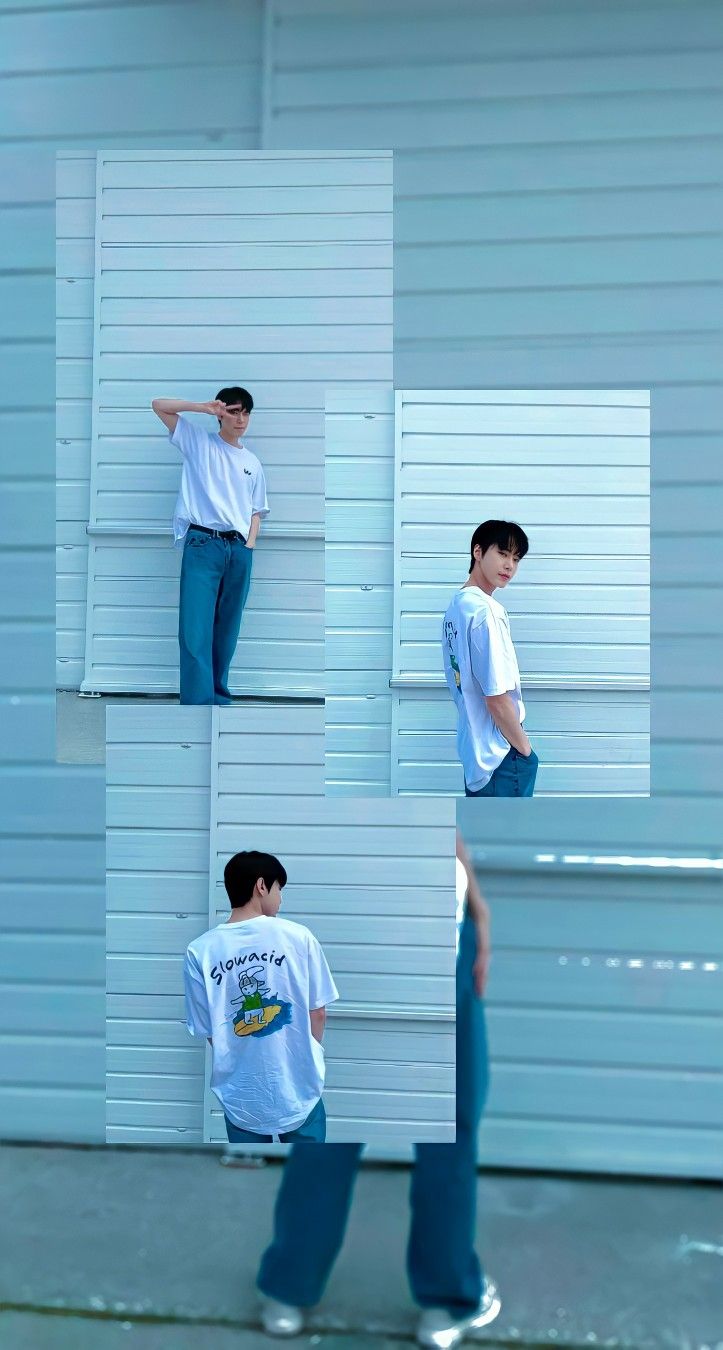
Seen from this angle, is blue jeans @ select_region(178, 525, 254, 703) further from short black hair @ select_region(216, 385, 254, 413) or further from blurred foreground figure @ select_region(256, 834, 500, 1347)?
blurred foreground figure @ select_region(256, 834, 500, 1347)

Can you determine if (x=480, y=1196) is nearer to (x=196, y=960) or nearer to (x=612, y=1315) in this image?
(x=612, y=1315)

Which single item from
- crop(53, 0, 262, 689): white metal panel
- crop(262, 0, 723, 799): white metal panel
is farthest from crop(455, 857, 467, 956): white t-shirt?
crop(53, 0, 262, 689): white metal panel

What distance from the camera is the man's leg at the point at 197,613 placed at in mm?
1189

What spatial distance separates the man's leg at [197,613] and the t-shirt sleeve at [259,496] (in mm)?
56

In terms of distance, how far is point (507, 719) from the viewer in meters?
1.20

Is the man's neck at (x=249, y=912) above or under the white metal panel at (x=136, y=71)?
under

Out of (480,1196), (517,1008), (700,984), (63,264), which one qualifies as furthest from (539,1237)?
(63,264)

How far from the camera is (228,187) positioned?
1.32 meters

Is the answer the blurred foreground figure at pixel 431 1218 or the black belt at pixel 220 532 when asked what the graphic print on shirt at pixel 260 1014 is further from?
the black belt at pixel 220 532

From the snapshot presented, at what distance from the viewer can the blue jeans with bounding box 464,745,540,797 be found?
1.21 meters

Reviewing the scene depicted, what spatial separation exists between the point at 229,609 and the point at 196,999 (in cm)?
45

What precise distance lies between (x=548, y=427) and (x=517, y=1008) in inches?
34.9

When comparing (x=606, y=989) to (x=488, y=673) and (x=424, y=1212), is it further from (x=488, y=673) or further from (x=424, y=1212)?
(x=488, y=673)

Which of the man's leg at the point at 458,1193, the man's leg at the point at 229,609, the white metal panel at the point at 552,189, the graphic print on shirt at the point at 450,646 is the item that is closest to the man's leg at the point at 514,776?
the graphic print on shirt at the point at 450,646
